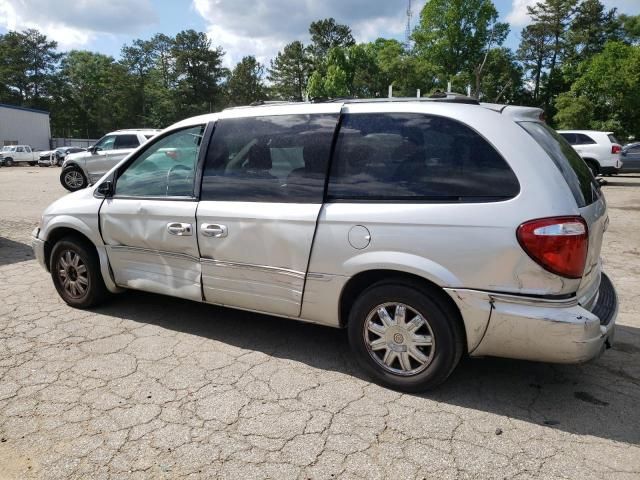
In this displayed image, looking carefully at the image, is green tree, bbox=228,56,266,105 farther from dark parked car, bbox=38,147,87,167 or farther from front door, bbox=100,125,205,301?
front door, bbox=100,125,205,301

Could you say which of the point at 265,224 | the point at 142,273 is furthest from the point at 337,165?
the point at 142,273

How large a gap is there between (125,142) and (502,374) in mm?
14544

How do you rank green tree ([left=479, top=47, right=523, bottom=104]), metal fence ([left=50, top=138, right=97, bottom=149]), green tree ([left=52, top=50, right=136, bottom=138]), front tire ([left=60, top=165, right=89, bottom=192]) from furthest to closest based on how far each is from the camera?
1. green tree ([left=52, top=50, right=136, bottom=138])
2. metal fence ([left=50, top=138, right=97, bottom=149])
3. green tree ([left=479, top=47, right=523, bottom=104])
4. front tire ([left=60, top=165, right=89, bottom=192])

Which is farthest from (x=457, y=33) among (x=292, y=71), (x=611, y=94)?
(x=292, y=71)

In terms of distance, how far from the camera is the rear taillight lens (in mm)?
2777

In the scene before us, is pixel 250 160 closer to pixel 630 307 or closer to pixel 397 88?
pixel 630 307

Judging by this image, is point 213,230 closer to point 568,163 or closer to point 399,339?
point 399,339

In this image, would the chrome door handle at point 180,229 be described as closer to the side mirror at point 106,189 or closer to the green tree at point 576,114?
the side mirror at point 106,189

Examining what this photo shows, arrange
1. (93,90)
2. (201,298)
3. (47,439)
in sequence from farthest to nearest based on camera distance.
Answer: (93,90) → (201,298) → (47,439)

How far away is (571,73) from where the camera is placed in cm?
5081

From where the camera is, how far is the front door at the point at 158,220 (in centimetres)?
404

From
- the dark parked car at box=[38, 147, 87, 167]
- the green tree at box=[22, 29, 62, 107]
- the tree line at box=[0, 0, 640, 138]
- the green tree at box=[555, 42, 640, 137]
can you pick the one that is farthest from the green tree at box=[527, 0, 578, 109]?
the green tree at box=[22, 29, 62, 107]

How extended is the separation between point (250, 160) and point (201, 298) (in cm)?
116

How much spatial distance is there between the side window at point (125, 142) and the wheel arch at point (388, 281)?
13.8m
